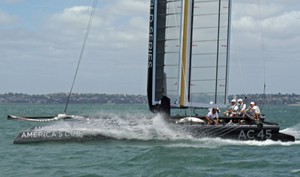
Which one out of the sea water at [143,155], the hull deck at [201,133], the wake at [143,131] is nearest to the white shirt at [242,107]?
the hull deck at [201,133]

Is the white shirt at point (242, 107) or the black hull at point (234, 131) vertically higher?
the white shirt at point (242, 107)

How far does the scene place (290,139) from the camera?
52.8ft

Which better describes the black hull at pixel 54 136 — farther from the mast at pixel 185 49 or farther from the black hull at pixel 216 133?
the mast at pixel 185 49

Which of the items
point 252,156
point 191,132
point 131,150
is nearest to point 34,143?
point 131,150

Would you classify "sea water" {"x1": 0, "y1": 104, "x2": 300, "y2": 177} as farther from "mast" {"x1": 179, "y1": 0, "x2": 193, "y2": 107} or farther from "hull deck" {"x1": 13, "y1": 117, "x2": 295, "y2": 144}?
"mast" {"x1": 179, "y1": 0, "x2": 193, "y2": 107}

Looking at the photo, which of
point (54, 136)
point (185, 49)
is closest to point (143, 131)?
point (54, 136)

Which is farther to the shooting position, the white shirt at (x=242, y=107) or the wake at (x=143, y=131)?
the white shirt at (x=242, y=107)

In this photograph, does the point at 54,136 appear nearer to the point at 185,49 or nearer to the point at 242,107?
the point at 185,49

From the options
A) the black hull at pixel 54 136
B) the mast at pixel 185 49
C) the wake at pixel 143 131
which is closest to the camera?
the wake at pixel 143 131

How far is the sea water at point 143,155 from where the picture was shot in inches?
460

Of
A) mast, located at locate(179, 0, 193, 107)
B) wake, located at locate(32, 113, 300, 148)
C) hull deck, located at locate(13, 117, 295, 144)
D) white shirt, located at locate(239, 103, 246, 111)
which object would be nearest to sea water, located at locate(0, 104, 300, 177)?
wake, located at locate(32, 113, 300, 148)

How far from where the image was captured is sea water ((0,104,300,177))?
11672mm

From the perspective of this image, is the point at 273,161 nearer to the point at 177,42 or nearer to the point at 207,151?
the point at 207,151

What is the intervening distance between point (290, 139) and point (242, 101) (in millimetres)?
2534
